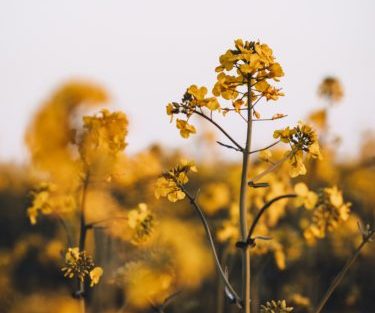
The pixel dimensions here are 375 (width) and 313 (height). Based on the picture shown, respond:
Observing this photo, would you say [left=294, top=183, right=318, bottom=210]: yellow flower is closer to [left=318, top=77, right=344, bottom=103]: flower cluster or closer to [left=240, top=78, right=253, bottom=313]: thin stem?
[left=240, top=78, right=253, bottom=313]: thin stem

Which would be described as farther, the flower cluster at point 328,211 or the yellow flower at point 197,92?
the flower cluster at point 328,211

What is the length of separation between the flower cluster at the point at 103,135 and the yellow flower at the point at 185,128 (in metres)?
0.90

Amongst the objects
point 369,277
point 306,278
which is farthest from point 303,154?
point 369,277

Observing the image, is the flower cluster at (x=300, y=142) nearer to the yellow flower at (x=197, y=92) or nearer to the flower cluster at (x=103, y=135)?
the yellow flower at (x=197, y=92)

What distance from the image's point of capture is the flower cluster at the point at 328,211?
132 inches

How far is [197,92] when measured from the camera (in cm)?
254

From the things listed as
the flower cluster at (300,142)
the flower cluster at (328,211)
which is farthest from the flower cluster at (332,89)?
the flower cluster at (300,142)

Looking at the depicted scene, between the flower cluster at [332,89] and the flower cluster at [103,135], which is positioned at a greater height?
the flower cluster at [332,89]

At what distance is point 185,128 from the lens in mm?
2594

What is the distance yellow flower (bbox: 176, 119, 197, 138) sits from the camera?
2588mm

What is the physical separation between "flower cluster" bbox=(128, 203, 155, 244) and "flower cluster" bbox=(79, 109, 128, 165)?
0.37 metres

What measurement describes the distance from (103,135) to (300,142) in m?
1.32

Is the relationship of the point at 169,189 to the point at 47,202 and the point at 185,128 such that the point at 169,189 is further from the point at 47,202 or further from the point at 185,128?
the point at 47,202

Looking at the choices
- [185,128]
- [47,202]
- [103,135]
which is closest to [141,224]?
[103,135]
